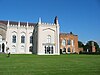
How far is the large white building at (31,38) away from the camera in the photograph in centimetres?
5025

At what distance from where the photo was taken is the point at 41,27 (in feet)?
164

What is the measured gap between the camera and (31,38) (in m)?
57.5

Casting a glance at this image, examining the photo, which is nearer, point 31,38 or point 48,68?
point 48,68

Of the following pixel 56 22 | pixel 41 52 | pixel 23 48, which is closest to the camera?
pixel 41 52

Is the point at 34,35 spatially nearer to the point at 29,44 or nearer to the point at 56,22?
the point at 29,44

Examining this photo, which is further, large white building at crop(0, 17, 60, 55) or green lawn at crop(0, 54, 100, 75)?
large white building at crop(0, 17, 60, 55)

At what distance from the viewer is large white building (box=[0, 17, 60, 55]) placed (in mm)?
50250

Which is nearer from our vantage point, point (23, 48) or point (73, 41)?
point (23, 48)

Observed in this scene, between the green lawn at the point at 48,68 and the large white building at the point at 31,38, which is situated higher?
the large white building at the point at 31,38

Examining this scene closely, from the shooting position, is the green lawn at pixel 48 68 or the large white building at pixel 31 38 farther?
the large white building at pixel 31 38

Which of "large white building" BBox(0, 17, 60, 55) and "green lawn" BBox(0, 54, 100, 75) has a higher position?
"large white building" BBox(0, 17, 60, 55)

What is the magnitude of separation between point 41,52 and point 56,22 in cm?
998

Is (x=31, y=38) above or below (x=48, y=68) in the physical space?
above

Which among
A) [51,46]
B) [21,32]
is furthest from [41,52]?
[21,32]
